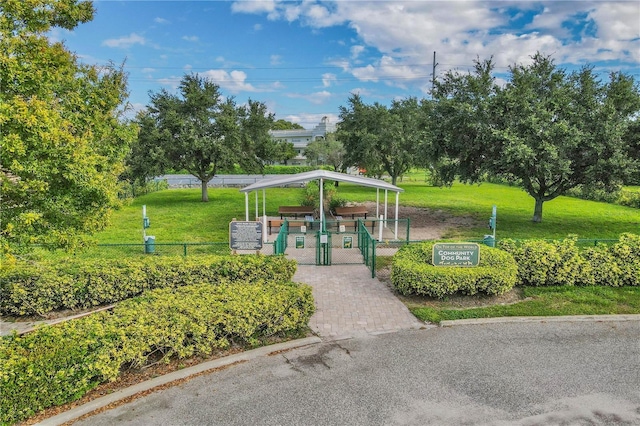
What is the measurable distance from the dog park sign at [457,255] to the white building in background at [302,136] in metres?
65.7

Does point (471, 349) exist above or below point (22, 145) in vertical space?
below

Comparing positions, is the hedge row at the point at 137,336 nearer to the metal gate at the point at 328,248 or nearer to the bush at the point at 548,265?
the metal gate at the point at 328,248

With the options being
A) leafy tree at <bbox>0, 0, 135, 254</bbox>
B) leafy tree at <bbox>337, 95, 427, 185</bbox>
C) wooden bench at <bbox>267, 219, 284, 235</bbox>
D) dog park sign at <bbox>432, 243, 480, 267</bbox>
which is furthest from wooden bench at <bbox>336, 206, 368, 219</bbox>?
leafy tree at <bbox>337, 95, 427, 185</bbox>

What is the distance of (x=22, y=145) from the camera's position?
510 centimetres

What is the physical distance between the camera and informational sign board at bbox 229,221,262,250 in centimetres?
1022

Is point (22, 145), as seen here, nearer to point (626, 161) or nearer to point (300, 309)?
point (300, 309)

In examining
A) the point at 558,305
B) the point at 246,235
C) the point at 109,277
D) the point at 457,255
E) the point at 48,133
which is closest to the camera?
the point at 48,133

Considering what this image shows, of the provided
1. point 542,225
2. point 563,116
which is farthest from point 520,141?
point 542,225

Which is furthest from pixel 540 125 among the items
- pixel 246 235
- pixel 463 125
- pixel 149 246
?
pixel 149 246

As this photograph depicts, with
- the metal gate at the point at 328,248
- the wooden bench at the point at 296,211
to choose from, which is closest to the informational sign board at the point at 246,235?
the metal gate at the point at 328,248

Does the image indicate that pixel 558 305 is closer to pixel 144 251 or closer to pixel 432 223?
pixel 432 223

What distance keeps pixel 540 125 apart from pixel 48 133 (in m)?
15.6

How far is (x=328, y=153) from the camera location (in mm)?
48344

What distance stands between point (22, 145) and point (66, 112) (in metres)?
1.81
